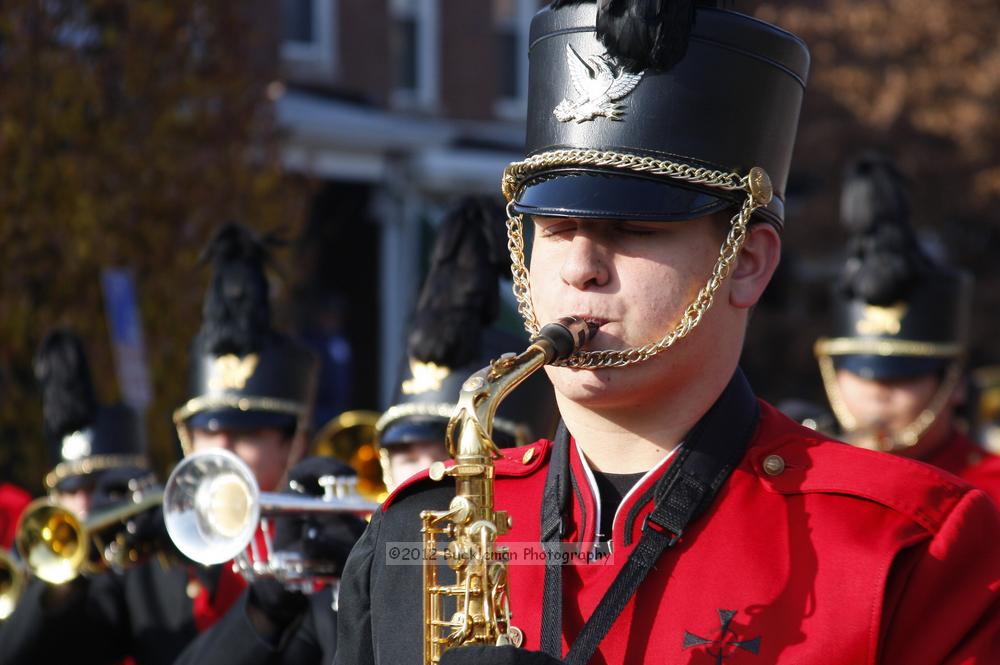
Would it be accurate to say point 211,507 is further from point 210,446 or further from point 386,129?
point 386,129

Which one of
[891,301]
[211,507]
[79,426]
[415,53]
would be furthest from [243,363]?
[415,53]

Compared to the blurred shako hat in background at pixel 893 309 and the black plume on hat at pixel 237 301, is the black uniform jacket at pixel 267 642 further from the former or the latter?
the blurred shako hat in background at pixel 893 309

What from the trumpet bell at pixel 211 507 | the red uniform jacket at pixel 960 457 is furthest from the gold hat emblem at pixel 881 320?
the trumpet bell at pixel 211 507

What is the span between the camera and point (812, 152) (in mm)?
17406

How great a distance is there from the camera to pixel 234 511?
15.4 ft

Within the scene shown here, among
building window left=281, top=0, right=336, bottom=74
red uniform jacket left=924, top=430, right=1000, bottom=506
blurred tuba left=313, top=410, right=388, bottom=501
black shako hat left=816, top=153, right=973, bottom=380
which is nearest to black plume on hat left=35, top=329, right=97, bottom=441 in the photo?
blurred tuba left=313, top=410, right=388, bottom=501

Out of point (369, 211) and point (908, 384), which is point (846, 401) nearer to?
point (908, 384)

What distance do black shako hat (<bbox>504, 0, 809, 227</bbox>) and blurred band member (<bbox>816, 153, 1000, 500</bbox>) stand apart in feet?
12.9

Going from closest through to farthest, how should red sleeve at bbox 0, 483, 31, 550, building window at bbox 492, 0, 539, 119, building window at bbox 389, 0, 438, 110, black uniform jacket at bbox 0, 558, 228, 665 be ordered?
black uniform jacket at bbox 0, 558, 228, 665 → red sleeve at bbox 0, 483, 31, 550 → building window at bbox 389, 0, 438, 110 → building window at bbox 492, 0, 539, 119

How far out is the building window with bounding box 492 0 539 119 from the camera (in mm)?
19406

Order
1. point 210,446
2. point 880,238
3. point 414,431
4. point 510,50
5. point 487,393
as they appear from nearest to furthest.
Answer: point 487,393 < point 414,431 < point 210,446 < point 880,238 < point 510,50

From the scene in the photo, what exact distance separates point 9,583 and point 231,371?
3.78 feet

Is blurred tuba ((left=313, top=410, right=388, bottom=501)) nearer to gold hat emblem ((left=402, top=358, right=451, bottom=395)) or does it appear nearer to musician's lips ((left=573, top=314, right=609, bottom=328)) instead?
gold hat emblem ((left=402, top=358, right=451, bottom=395))

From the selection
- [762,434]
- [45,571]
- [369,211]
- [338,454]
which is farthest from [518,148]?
[762,434]
